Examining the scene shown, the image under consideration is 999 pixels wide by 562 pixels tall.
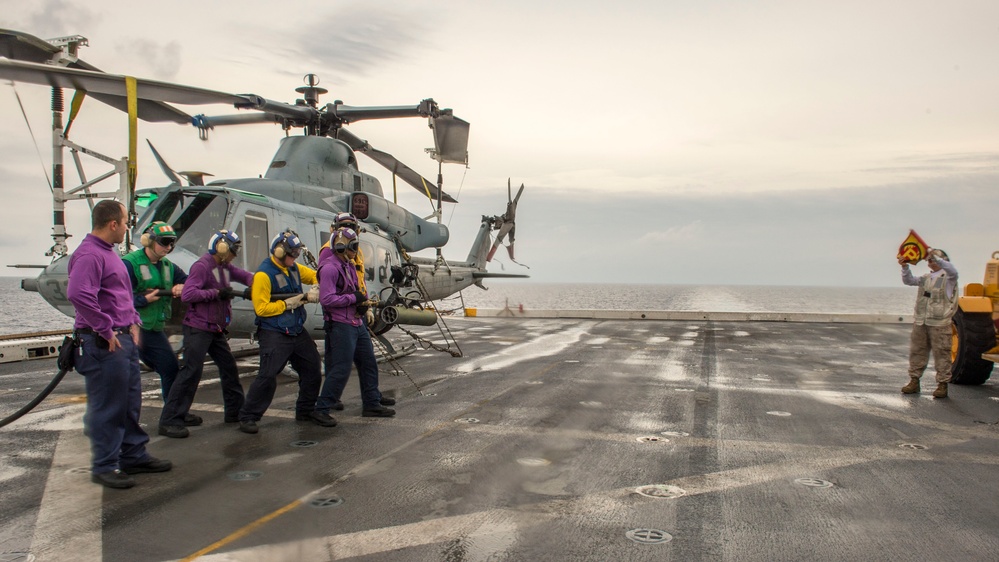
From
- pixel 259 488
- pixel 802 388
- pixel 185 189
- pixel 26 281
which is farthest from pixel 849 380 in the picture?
pixel 26 281

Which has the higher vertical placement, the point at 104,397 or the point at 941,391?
the point at 104,397

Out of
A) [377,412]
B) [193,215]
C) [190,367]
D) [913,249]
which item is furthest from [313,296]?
[913,249]

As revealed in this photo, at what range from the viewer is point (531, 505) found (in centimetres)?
413

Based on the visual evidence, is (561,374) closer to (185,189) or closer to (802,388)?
(802,388)

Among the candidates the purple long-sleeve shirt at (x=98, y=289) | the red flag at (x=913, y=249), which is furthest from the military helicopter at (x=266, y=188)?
the red flag at (x=913, y=249)

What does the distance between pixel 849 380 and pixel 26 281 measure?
11671 millimetres

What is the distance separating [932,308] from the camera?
8227 millimetres

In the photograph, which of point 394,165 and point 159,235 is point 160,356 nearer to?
point 159,235

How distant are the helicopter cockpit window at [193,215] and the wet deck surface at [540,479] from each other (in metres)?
2.06

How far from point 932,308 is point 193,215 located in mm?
10027

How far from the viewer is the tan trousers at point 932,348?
8.18m

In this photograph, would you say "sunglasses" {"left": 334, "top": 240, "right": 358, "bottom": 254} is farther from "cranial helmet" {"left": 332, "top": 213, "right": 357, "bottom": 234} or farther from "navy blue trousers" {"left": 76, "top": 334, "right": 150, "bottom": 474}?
"navy blue trousers" {"left": 76, "top": 334, "right": 150, "bottom": 474}

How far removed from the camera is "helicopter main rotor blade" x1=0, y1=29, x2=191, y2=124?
1010 centimetres

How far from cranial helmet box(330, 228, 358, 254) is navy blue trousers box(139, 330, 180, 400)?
1922 millimetres
